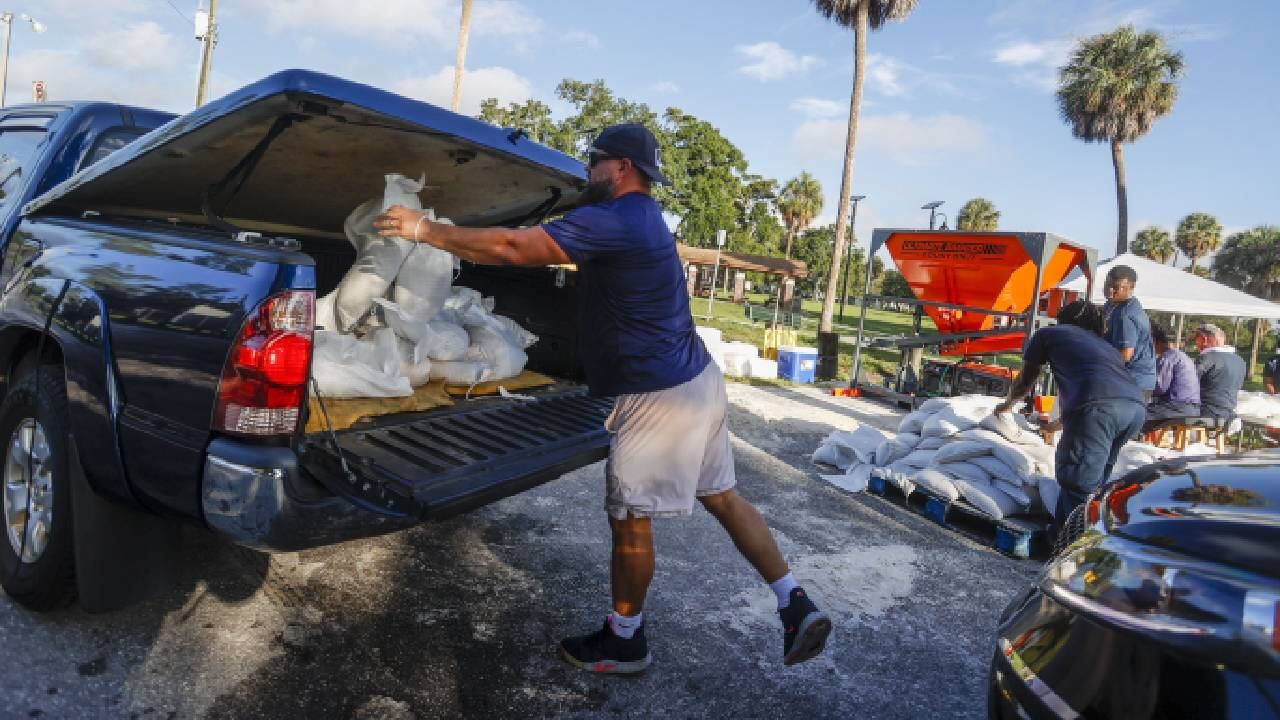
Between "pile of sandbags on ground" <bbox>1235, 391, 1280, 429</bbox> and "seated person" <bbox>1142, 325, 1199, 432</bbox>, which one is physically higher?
"seated person" <bbox>1142, 325, 1199, 432</bbox>

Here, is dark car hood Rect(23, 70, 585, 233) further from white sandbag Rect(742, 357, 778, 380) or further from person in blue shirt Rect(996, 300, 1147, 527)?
white sandbag Rect(742, 357, 778, 380)

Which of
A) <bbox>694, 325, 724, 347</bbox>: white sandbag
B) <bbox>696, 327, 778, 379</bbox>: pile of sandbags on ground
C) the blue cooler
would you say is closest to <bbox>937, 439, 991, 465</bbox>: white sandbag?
<bbox>694, 325, 724, 347</bbox>: white sandbag

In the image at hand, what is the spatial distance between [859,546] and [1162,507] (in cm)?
276

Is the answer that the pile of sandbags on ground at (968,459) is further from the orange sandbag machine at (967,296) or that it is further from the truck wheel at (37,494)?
the truck wheel at (37,494)

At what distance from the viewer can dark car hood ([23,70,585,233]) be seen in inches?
87.9

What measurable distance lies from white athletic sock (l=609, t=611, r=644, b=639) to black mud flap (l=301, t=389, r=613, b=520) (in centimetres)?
55

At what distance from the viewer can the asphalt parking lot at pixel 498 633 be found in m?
2.35

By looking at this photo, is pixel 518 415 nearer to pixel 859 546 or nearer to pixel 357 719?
pixel 357 719

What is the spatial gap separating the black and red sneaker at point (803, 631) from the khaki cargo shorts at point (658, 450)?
1.77ft

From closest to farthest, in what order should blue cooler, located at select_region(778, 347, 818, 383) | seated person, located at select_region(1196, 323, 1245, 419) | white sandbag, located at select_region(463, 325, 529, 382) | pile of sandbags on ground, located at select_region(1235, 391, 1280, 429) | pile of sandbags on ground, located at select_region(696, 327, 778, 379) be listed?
white sandbag, located at select_region(463, 325, 529, 382)
seated person, located at select_region(1196, 323, 1245, 419)
pile of sandbags on ground, located at select_region(1235, 391, 1280, 429)
pile of sandbags on ground, located at select_region(696, 327, 778, 379)
blue cooler, located at select_region(778, 347, 818, 383)

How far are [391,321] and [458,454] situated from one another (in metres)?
0.86

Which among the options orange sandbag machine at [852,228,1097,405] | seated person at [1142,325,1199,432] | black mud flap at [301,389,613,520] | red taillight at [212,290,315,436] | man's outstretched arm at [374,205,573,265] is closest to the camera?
red taillight at [212,290,315,436]

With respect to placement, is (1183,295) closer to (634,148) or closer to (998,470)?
(998,470)

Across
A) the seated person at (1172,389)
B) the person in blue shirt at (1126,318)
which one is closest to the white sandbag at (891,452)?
the person in blue shirt at (1126,318)
